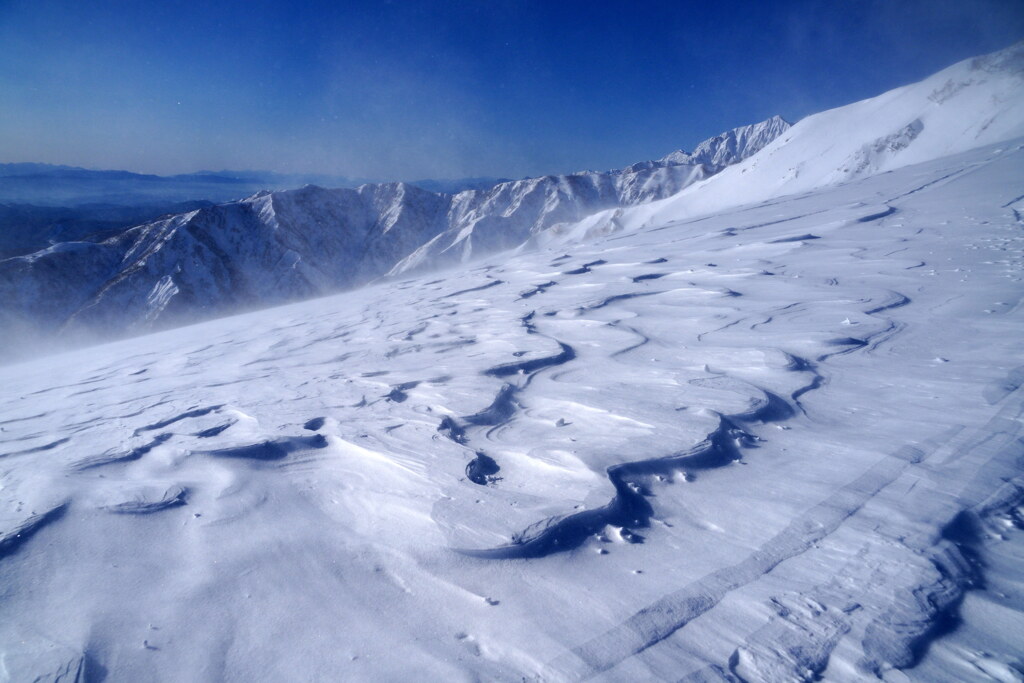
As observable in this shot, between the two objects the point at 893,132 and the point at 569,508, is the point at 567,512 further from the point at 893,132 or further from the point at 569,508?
the point at 893,132

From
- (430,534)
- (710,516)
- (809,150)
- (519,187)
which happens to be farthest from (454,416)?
(519,187)

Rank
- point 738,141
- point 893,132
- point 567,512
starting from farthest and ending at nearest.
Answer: point 738,141
point 893,132
point 567,512

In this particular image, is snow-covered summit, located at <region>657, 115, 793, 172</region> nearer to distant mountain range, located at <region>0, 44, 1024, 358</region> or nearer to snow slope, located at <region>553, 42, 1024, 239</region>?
distant mountain range, located at <region>0, 44, 1024, 358</region>

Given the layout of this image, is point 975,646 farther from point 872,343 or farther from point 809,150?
point 809,150

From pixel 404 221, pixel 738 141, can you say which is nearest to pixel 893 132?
pixel 404 221

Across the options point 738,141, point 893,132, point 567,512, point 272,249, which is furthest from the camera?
point 738,141

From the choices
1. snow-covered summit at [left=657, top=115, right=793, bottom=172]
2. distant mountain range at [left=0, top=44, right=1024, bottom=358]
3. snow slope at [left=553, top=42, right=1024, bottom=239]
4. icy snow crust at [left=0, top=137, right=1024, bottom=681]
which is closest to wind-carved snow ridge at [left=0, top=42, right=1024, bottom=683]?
icy snow crust at [left=0, top=137, right=1024, bottom=681]

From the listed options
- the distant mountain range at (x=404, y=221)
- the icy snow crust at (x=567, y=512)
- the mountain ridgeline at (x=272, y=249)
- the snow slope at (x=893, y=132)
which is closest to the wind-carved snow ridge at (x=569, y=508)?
the icy snow crust at (x=567, y=512)
